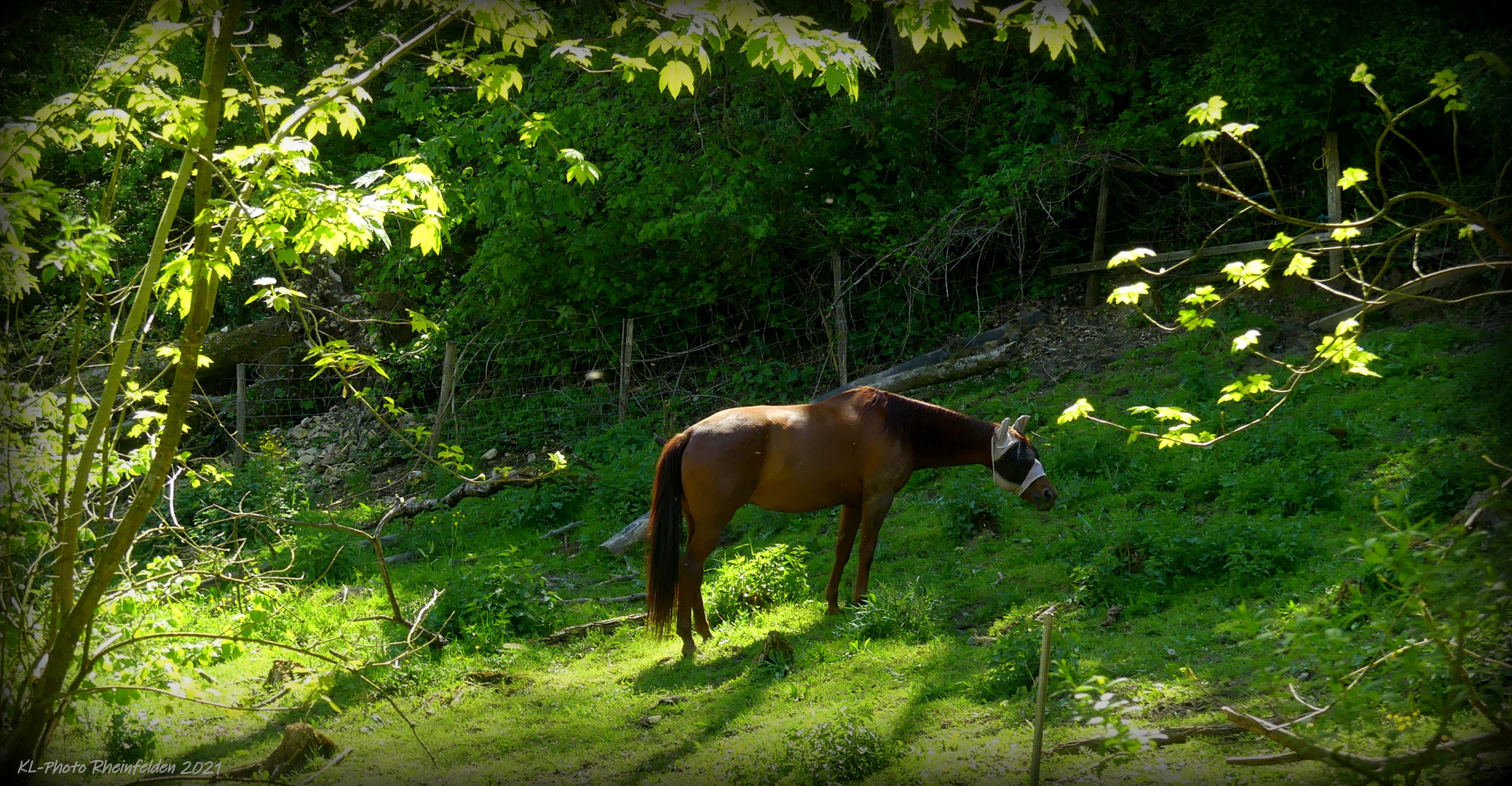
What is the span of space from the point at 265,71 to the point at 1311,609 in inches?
551

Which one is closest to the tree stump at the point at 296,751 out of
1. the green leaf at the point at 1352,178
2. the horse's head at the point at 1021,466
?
the horse's head at the point at 1021,466

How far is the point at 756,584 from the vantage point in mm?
6730

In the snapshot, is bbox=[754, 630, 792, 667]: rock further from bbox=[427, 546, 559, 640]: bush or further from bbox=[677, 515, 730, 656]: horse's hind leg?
bbox=[427, 546, 559, 640]: bush

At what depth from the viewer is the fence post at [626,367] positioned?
432 inches

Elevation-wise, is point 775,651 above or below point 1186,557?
below

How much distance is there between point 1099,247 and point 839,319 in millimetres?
3158

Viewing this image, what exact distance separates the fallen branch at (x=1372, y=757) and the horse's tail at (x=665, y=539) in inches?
138

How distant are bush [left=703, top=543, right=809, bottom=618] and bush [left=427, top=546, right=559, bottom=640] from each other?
115 cm

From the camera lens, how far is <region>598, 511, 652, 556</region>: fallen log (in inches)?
326

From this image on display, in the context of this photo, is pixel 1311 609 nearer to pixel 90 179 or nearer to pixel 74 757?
pixel 74 757

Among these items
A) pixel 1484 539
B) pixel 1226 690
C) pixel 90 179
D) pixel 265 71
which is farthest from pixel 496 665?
pixel 90 179

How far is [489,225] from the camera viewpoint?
1151 centimetres

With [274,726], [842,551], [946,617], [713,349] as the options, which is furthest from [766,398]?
[274,726]

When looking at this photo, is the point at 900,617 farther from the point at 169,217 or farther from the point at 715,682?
the point at 169,217
